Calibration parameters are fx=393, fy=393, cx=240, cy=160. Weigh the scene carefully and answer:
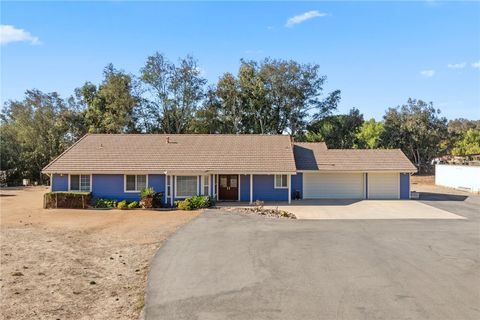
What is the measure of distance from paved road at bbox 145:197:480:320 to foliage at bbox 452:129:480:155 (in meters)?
51.7

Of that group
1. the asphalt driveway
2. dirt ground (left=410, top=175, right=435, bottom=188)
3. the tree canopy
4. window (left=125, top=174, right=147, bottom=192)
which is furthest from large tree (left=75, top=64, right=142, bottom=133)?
dirt ground (left=410, top=175, right=435, bottom=188)

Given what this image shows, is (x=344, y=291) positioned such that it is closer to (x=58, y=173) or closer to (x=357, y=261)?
(x=357, y=261)

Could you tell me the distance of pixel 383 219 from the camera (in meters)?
19.0

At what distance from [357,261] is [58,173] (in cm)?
1951

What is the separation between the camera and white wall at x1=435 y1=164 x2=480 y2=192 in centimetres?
3166

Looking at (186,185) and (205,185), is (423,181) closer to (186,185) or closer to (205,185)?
(205,185)

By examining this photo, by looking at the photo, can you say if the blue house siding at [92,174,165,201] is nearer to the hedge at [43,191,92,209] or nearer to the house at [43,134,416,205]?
the house at [43,134,416,205]

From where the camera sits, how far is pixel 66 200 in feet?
76.5

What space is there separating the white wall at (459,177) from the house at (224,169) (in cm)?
806

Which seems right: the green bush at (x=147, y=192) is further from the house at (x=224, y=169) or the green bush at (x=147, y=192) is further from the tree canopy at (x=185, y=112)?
the tree canopy at (x=185, y=112)

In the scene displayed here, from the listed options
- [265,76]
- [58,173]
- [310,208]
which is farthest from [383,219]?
[265,76]

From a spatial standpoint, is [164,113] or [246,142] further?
[164,113]

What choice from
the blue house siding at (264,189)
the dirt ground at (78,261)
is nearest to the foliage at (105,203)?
the dirt ground at (78,261)

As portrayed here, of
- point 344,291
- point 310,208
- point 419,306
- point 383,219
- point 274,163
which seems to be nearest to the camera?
point 419,306
